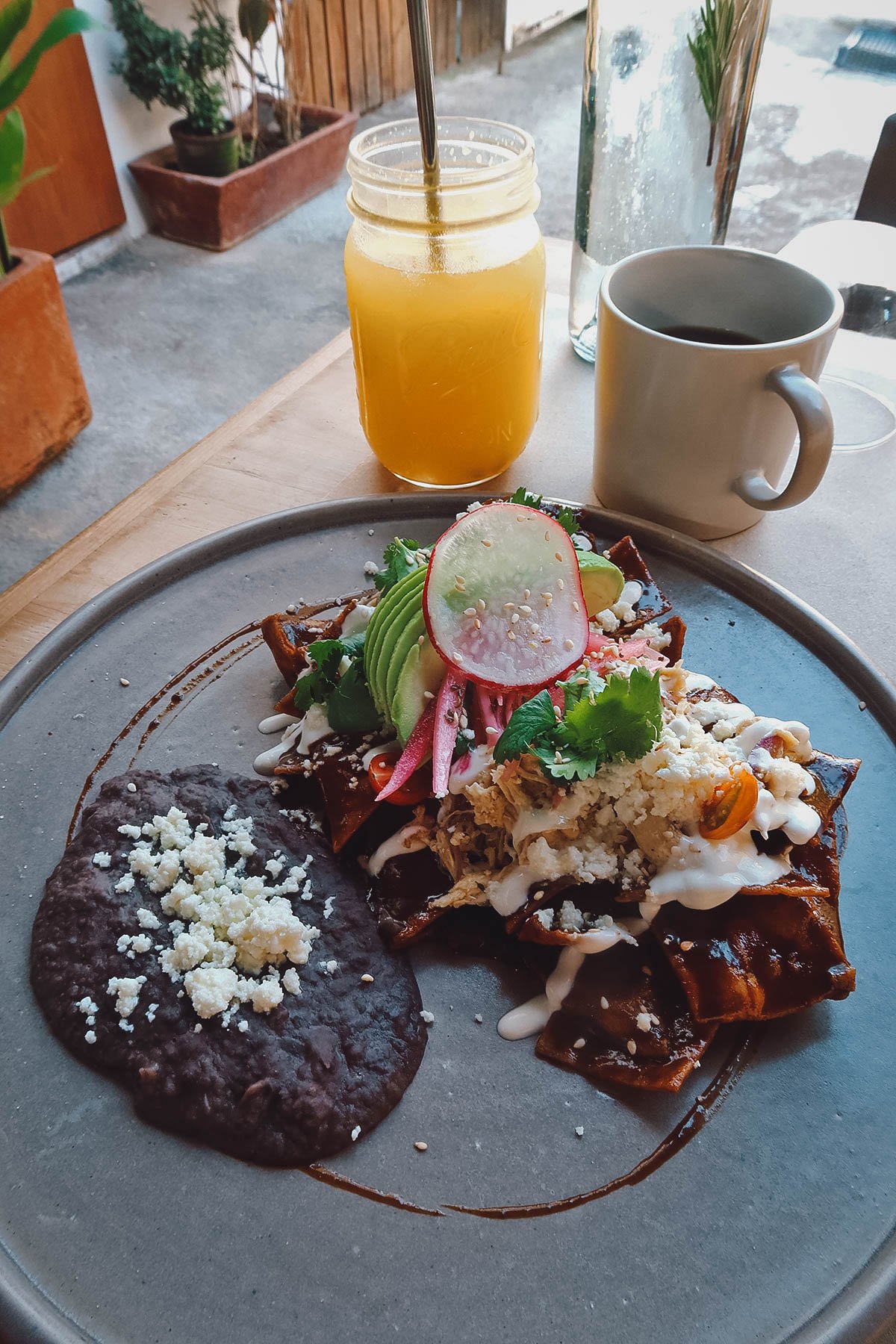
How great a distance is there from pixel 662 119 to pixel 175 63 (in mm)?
3303

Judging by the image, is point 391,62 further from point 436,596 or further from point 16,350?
point 436,596

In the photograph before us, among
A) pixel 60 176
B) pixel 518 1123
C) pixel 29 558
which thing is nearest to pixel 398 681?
pixel 518 1123

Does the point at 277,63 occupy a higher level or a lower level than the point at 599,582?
lower

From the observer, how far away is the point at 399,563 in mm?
1413

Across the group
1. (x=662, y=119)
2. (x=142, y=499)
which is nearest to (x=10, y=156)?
(x=142, y=499)

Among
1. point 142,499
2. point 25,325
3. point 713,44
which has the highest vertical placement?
point 713,44

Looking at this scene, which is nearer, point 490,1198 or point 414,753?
→ point 490,1198

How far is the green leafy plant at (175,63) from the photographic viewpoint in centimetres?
420

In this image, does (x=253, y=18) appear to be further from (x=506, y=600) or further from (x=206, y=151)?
(x=506, y=600)

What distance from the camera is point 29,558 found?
2658 millimetres

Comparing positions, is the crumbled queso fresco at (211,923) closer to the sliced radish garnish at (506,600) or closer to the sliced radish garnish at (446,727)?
the sliced radish garnish at (446,727)

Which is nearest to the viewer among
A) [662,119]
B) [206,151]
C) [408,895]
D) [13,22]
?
[408,895]

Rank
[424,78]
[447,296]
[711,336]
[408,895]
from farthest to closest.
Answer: [711,336] → [447,296] → [424,78] → [408,895]

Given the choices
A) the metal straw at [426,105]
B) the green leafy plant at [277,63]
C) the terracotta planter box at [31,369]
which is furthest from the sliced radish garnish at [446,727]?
the green leafy plant at [277,63]
